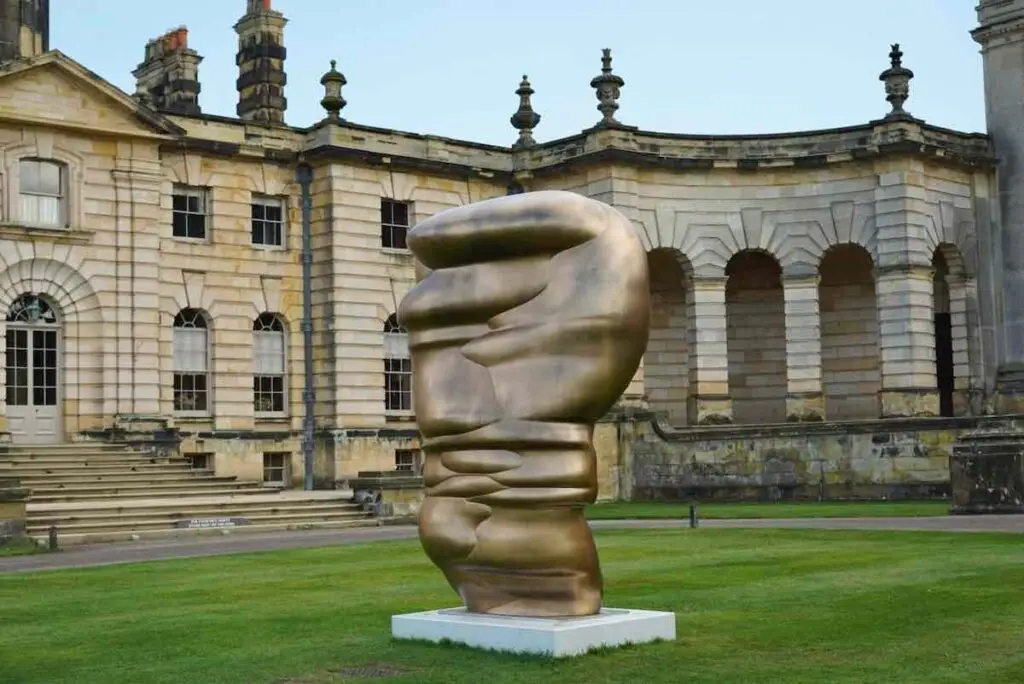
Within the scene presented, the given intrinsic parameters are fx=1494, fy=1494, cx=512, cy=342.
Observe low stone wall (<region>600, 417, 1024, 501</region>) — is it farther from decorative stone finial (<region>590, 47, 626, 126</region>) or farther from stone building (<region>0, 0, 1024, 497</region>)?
decorative stone finial (<region>590, 47, 626, 126</region>)

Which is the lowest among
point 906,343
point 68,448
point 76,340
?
point 68,448

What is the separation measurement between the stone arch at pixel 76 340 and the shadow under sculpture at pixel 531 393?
22810mm

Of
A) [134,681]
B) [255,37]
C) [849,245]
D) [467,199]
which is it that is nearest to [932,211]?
[849,245]

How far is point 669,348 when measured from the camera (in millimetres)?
41125

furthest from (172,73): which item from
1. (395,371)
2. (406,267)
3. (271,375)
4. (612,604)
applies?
(612,604)

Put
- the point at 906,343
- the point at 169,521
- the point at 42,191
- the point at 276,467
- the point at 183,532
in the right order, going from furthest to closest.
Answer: the point at 906,343 < the point at 276,467 < the point at 42,191 < the point at 169,521 < the point at 183,532

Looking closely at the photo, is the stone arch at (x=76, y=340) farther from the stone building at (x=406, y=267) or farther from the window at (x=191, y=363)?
the window at (x=191, y=363)

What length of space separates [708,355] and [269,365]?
1086cm

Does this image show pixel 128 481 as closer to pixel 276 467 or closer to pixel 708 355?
pixel 276 467

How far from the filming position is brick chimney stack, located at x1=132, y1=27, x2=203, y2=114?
40906 mm

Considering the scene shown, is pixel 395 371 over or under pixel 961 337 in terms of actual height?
under

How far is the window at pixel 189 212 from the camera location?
114ft

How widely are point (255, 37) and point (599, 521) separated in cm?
→ 1861

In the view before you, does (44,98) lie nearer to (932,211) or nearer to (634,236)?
(932,211)
